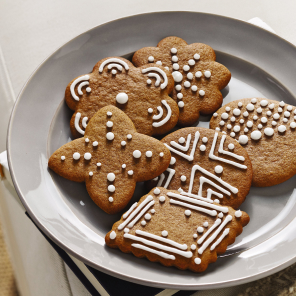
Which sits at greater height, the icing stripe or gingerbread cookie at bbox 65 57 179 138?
gingerbread cookie at bbox 65 57 179 138

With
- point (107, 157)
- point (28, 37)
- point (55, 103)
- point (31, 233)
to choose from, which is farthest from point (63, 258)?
point (28, 37)

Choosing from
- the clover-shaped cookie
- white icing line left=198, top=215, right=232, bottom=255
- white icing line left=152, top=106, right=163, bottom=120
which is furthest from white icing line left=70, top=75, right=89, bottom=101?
white icing line left=198, top=215, right=232, bottom=255

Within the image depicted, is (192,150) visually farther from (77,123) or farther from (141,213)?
(77,123)

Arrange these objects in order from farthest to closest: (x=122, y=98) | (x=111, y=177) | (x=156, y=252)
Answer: (x=122, y=98), (x=111, y=177), (x=156, y=252)

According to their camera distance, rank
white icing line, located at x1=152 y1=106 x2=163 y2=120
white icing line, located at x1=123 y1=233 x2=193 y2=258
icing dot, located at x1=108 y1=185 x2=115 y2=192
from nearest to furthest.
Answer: white icing line, located at x1=123 y1=233 x2=193 y2=258
icing dot, located at x1=108 y1=185 x2=115 y2=192
white icing line, located at x1=152 y1=106 x2=163 y2=120

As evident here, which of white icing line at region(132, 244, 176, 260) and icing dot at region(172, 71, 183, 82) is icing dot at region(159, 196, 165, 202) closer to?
white icing line at region(132, 244, 176, 260)

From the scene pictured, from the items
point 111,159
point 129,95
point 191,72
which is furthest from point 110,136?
point 191,72
